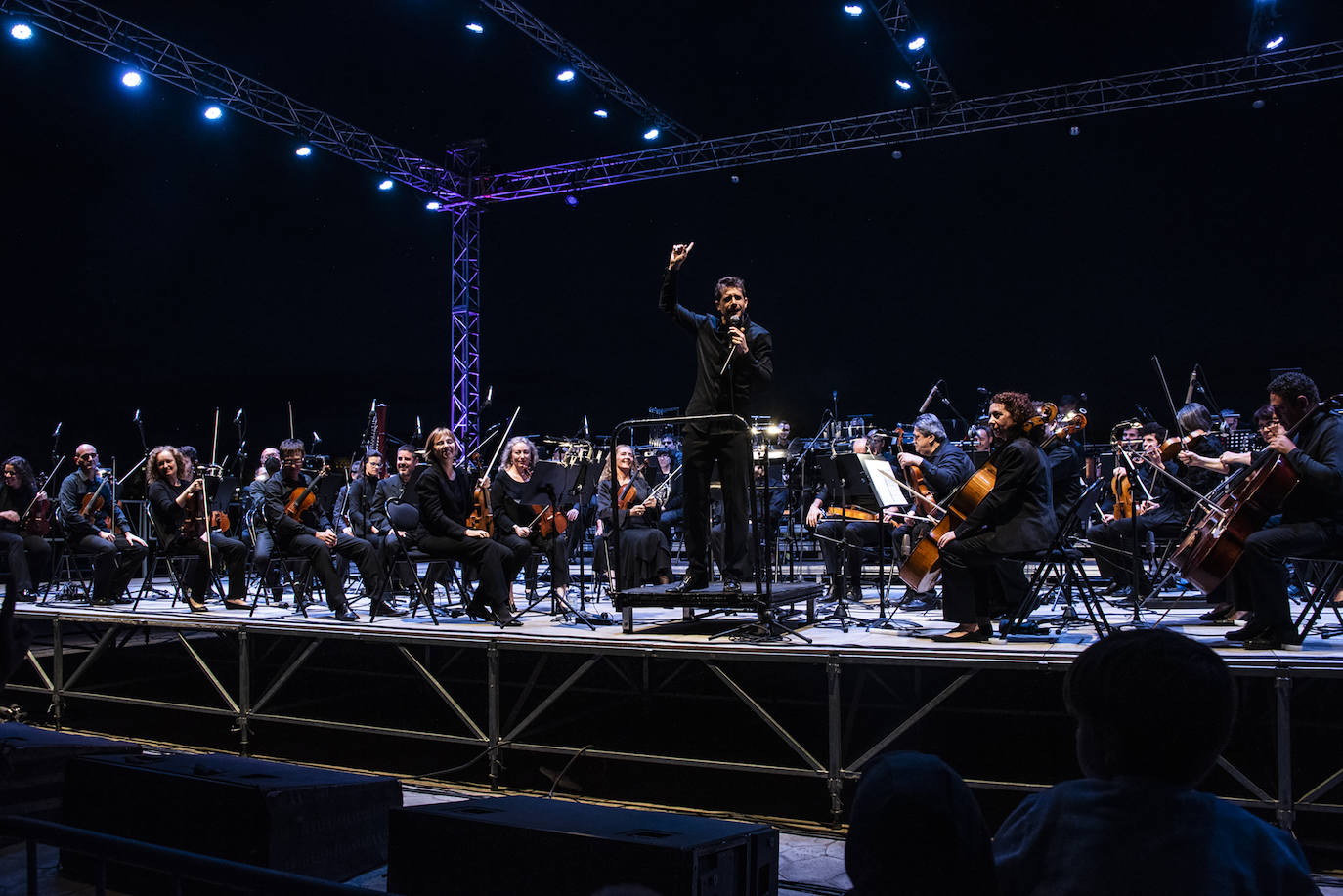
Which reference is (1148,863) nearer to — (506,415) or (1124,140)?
(1124,140)

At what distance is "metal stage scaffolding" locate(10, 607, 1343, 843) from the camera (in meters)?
4.59

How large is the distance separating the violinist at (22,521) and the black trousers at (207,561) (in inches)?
69.6

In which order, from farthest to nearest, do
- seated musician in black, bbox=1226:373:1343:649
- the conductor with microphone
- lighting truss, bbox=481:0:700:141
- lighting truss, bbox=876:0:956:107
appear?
1. lighting truss, bbox=481:0:700:141
2. lighting truss, bbox=876:0:956:107
3. the conductor with microphone
4. seated musician in black, bbox=1226:373:1343:649

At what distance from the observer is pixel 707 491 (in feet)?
18.0

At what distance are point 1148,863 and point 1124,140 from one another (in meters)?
15.6

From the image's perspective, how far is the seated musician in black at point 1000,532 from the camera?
4918 millimetres

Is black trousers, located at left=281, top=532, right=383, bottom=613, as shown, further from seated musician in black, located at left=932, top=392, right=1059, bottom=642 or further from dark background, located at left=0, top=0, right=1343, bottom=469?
dark background, located at left=0, top=0, right=1343, bottom=469

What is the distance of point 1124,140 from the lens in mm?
14625

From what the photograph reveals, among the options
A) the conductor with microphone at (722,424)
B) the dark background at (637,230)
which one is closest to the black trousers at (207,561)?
the conductor with microphone at (722,424)

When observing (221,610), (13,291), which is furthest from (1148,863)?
(13,291)

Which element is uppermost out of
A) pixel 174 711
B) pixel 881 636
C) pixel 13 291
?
pixel 13 291

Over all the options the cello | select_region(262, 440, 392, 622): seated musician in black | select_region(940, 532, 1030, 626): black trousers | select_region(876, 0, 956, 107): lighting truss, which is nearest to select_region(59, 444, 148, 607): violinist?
select_region(262, 440, 392, 622): seated musician in black

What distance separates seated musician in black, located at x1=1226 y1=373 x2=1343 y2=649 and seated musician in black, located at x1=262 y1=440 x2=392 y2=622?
18.2 ft

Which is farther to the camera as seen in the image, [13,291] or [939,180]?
[939,180]
